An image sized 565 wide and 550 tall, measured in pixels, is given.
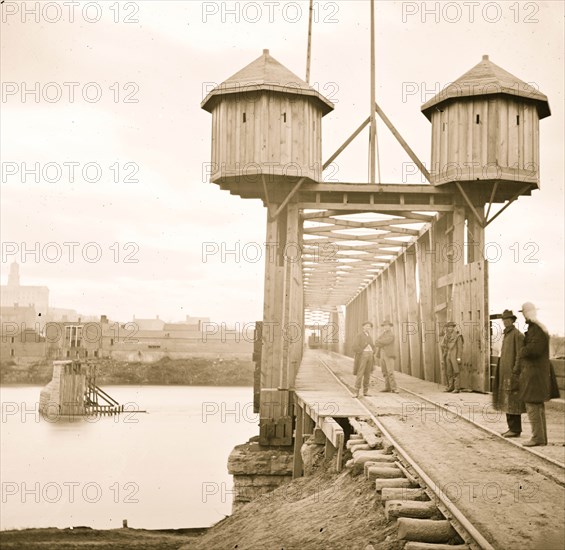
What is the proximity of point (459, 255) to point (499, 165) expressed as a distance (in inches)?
86.4

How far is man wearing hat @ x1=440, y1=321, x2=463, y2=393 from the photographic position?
722 inches

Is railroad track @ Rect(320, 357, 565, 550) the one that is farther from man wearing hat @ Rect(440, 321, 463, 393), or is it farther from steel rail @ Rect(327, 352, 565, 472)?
man wearing hat @ Rect(440, 321, 463, 393)

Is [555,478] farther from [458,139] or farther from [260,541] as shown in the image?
[458,139]

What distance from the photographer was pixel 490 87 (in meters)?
18.6

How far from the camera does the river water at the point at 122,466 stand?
100 feet

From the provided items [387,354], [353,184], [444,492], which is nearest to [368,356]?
[387,354]

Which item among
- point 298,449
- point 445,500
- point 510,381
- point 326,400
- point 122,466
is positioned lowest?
point 122,466

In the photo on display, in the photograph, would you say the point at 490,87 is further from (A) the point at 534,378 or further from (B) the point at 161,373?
(B) the point at 161,373

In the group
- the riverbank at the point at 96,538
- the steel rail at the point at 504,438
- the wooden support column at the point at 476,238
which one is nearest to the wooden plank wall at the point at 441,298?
the wooden support column at the point at 476,238

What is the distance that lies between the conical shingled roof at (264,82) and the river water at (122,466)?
14617 mm

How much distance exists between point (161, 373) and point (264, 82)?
3288 inches

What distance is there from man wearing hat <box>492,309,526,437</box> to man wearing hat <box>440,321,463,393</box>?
6.94m

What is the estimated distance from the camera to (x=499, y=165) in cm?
1880

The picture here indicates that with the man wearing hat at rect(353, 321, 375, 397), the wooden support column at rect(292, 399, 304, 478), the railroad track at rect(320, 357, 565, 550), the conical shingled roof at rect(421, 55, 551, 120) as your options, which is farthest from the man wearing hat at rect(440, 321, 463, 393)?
the railroad track at rect(320, 357, 565, 550)
